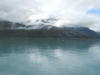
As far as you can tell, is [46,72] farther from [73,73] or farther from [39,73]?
[73,73]

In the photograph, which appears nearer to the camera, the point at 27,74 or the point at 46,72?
the point at 27,74

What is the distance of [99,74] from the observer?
1991cm

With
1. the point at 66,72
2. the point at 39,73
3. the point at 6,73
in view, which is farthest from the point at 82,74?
the point at 6,73

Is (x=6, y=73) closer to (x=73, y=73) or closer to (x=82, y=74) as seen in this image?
(x=73, y=73)

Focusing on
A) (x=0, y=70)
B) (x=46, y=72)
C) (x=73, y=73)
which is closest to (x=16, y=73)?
(x=0, y=70)

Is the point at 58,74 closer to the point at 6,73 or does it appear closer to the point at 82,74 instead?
the point at 82,74

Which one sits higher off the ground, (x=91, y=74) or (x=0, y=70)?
(x=0, y=70)

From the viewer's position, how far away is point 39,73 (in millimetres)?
19500

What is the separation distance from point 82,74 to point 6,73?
48.1 ft

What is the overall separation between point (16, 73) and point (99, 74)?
16360 mm

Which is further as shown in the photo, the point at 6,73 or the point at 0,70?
the point at 0,70

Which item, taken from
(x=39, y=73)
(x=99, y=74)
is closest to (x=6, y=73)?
(x=39, y=73)

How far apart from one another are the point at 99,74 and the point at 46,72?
10.6 metres

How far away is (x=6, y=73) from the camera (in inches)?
747
